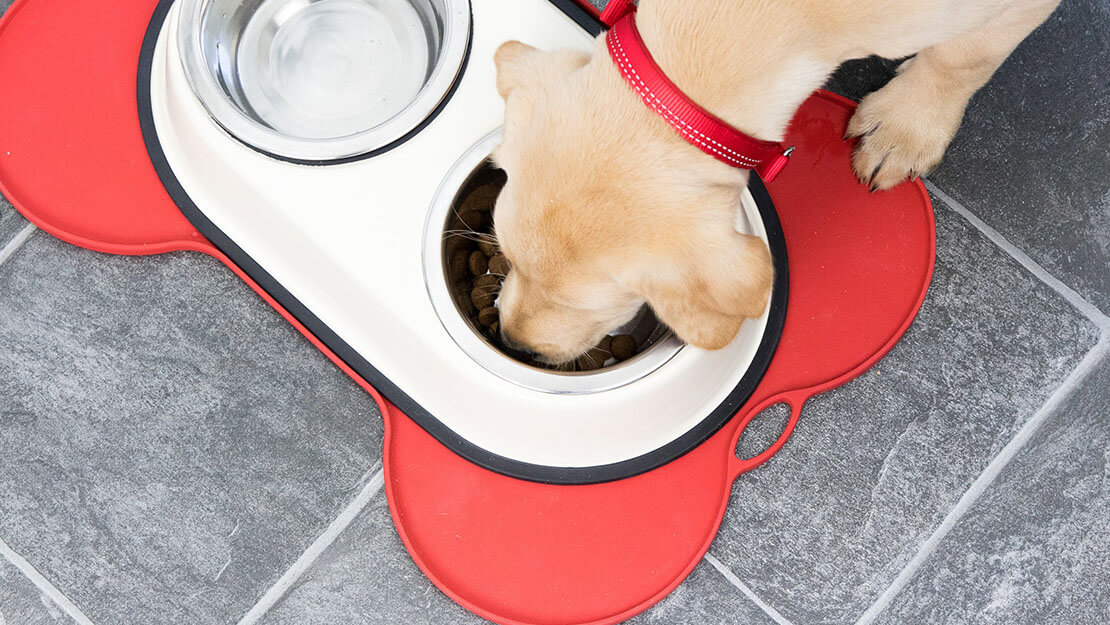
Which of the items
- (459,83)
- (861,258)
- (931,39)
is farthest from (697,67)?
(861,258)

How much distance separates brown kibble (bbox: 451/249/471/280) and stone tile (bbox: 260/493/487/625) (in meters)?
0.44

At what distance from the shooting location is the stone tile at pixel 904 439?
160 centimetres

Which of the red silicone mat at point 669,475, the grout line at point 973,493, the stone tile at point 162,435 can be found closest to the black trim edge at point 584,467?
the red silicone mat at point 669,475

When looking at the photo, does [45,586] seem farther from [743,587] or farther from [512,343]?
[743,587]

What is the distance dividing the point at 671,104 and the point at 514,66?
272 mm

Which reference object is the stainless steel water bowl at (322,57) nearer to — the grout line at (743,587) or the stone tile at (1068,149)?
the grout line at (743,587)

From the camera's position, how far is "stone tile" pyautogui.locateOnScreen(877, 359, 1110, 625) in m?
1.60

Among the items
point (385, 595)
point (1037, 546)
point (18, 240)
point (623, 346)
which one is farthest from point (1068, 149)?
point (18, 240)

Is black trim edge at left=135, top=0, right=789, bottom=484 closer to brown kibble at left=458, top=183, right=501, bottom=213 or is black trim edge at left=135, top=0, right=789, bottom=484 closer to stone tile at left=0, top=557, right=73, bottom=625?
brown kibble at left=458, top=183, right=501, bottom=213

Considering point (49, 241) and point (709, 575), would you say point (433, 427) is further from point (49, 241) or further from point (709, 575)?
point (49, 241)

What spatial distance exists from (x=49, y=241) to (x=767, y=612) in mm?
1513

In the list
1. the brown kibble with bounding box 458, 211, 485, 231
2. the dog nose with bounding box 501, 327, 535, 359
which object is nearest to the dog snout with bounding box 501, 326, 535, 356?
the dog nose with bounding box 501, 327, 535, 359

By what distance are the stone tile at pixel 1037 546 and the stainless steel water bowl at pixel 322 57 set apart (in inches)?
50.1

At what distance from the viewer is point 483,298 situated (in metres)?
1.52
